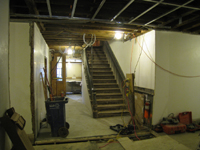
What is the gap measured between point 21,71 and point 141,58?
3.19m

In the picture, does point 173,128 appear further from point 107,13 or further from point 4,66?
point 4,66

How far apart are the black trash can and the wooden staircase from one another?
5.45 feet

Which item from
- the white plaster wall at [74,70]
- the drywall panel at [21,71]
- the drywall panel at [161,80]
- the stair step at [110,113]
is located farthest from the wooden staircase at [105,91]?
the white plaster wall at [74,70]

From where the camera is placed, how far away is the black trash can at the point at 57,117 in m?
3.31

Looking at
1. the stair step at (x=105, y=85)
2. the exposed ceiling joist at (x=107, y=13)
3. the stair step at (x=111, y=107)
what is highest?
the exposed ceiling joist at (x=107, y=13)

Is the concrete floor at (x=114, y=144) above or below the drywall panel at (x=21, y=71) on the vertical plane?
below

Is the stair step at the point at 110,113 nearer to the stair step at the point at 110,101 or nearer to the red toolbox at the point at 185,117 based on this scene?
the stair step at the point at 110,101

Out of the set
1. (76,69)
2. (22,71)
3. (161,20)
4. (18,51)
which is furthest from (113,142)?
(76,69)

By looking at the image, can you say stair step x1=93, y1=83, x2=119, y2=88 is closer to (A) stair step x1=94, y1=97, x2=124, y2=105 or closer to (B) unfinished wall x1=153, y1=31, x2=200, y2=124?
(A) stair step x1=94, y1=97, x2=124, y2=105

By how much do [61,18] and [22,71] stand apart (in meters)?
1.45

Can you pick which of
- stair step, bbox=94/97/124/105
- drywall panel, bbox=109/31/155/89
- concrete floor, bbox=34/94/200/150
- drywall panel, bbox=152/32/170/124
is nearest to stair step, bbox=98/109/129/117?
stair step, bbox=94/97/124/105

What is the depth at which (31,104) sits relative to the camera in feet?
10.2

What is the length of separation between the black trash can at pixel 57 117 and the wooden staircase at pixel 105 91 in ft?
5.45

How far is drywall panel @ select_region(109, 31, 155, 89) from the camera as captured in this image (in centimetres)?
383
